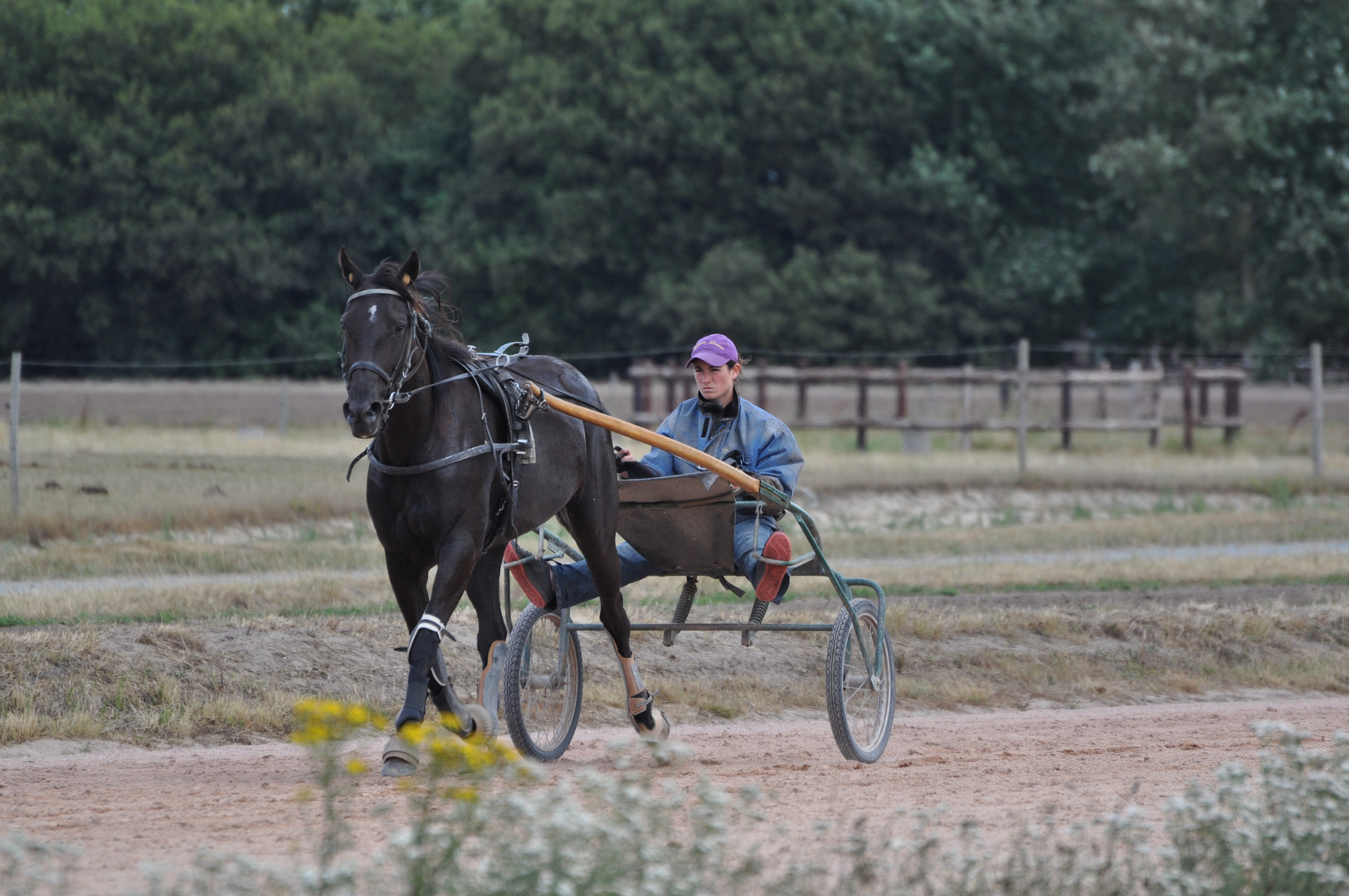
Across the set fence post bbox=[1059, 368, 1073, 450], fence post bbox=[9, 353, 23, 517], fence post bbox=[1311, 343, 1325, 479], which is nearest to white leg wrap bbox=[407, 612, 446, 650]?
fence post bbox=[9, 353, 23, 517]

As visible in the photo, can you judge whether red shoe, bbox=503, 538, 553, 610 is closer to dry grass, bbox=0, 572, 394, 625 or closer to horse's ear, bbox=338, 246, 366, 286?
horse's ear, bbox=338, 246, 366, 286

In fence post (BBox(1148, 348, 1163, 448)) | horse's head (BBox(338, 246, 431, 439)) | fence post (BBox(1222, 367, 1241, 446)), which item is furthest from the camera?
fence post (BBox(1222, 367, 1241, 446))

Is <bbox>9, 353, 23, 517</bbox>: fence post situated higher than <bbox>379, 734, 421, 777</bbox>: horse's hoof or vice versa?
<bbox>9, 353, 23, 517</bbox>: fence post

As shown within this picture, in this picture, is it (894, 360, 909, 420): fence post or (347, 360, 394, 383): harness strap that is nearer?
(347, 360, 394, 383): harness strap

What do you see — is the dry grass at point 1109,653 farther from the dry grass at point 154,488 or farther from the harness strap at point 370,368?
the dry grass at point 154,488

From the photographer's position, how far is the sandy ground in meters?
5.00

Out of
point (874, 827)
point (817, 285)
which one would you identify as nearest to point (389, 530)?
point (874, 827)

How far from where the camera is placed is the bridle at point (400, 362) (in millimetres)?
5922

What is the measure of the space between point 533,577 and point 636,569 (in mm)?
587

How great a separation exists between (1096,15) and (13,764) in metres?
37.7

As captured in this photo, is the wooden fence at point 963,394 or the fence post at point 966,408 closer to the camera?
the wooden fence at point 963,394

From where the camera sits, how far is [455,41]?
145 feet

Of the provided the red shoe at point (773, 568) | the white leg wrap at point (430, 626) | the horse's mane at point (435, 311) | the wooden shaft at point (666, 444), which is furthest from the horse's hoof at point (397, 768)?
the red shoe at point (773, 568)

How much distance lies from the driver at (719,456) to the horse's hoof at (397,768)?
4.14 feet
